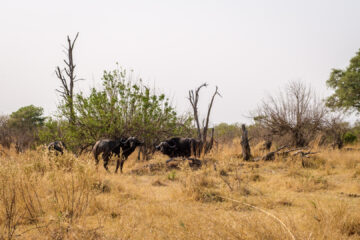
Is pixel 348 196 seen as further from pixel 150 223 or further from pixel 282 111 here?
pixel 282 111

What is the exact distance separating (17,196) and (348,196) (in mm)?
6434

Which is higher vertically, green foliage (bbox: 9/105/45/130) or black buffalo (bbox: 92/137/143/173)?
→ green foliage (bbox: 9/105/45/130)

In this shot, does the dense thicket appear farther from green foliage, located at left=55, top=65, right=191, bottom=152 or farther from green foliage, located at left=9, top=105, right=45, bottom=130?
green foliage, located at left=9, top=105, right=45, bottom=130

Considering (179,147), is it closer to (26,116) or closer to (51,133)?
(51,133)

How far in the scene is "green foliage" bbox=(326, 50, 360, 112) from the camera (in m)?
19.6

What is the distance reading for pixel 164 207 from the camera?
4.29 meters

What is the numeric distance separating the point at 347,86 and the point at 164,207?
69.7ft

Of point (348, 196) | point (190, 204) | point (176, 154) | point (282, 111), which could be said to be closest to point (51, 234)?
point (190, 204)

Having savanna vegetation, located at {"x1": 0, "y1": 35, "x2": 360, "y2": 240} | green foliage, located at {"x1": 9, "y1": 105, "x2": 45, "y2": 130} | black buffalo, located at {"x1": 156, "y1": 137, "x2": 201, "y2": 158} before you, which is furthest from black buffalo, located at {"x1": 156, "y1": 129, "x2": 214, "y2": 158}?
green foliage, located at {"x1": 9, "y1": 105, "x2": 45, "y2": 130}

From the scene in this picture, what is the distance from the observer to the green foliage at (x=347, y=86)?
1958 cm

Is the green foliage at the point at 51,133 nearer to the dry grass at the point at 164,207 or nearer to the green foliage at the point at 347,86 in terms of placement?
the dry grass at the point at 164,207

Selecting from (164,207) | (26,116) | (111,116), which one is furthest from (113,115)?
(26,116)

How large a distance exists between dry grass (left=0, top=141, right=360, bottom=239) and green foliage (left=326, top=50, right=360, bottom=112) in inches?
581

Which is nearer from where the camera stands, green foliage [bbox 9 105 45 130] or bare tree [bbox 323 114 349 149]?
bare tree [bbox 323 114 349 149]
